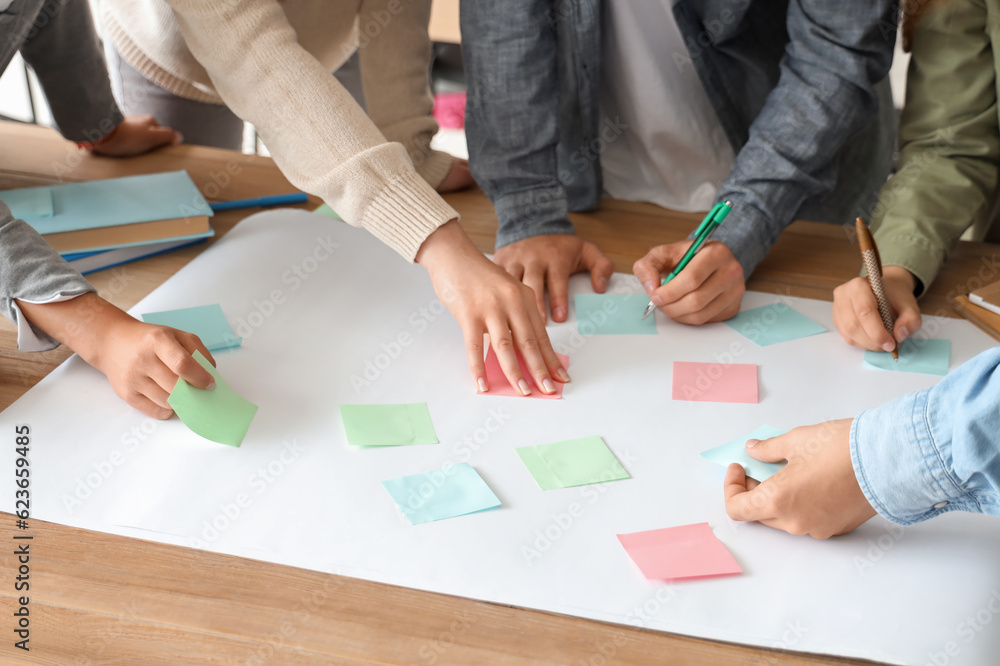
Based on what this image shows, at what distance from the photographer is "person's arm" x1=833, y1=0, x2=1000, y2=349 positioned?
96cm

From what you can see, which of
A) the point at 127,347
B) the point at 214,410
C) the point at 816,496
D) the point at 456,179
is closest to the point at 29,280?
the point at 127,347

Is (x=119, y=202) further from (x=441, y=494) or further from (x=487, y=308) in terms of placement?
(x=441, y=494)

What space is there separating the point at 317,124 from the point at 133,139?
50 centimetres

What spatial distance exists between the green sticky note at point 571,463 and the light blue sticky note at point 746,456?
3.3 inches

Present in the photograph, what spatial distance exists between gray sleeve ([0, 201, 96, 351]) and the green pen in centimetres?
57

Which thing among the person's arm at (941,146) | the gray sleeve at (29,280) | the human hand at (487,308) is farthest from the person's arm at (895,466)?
the gray sleeve at (29,280)

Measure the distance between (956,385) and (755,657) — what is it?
0.70 feet

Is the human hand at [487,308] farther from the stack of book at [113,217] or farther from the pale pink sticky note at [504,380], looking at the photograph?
the stack of book at [113,217]

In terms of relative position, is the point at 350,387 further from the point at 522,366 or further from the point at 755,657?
the point at 755,657

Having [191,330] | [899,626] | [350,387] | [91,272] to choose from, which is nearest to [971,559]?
[899,626]

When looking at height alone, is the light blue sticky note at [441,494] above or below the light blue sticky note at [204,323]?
above

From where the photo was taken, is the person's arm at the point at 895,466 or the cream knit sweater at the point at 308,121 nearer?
the person's arm at the point at 895,466

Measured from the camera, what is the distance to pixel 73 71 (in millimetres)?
1153

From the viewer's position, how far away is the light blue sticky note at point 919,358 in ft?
2.69
